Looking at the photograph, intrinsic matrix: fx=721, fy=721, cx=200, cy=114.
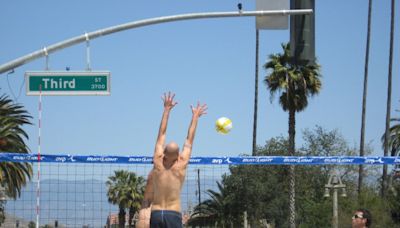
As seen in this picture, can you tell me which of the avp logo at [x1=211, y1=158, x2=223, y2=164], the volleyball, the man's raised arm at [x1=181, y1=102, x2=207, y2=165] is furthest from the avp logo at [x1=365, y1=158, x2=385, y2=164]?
the man's raised arm at [x1=181, y1=102, x2=207, y2=165]

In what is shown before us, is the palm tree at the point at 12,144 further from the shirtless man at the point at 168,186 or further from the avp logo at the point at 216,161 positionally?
the shirtless man at the point at 168,186

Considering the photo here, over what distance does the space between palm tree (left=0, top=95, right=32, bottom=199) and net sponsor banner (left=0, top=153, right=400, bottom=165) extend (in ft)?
51.4

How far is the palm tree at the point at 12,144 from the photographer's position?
32094mm

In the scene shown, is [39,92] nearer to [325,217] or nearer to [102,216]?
[102,216]

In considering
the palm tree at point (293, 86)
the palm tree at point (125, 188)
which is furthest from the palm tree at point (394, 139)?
the palm tree at point (125, 188)

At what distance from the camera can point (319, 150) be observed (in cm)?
5019

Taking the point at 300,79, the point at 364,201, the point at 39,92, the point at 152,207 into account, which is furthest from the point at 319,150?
the point at 152,207

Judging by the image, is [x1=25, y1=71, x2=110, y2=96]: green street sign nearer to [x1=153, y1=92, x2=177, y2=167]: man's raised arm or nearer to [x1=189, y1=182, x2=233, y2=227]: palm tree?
[x1=153, y1=92, x2=177, y2=167]: man's raised arm

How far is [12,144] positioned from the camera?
1283 inches

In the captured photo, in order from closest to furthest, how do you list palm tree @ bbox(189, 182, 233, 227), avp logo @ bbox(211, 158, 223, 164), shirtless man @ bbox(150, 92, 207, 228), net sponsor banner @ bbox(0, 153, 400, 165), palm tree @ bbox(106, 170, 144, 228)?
1. shirtless man @ bbox(150, 92, 207, 228)
2. net sponsor banner @ bbox(0, 153, 400, 165)
3. avp logo @ bbox(211, 158, 223, 164)
4. palm tree @ bbox(189, 182, 233, 227)
5. palm tree @ bbox(106, 170, 144, 228)

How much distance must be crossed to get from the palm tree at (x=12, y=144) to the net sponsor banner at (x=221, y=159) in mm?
15665

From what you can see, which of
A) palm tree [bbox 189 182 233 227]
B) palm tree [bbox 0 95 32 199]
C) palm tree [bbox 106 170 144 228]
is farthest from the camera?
palm tree [bbox 106 170 144 228]

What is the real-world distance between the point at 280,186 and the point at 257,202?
272cm

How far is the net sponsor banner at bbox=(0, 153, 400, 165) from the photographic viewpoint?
642 inches
